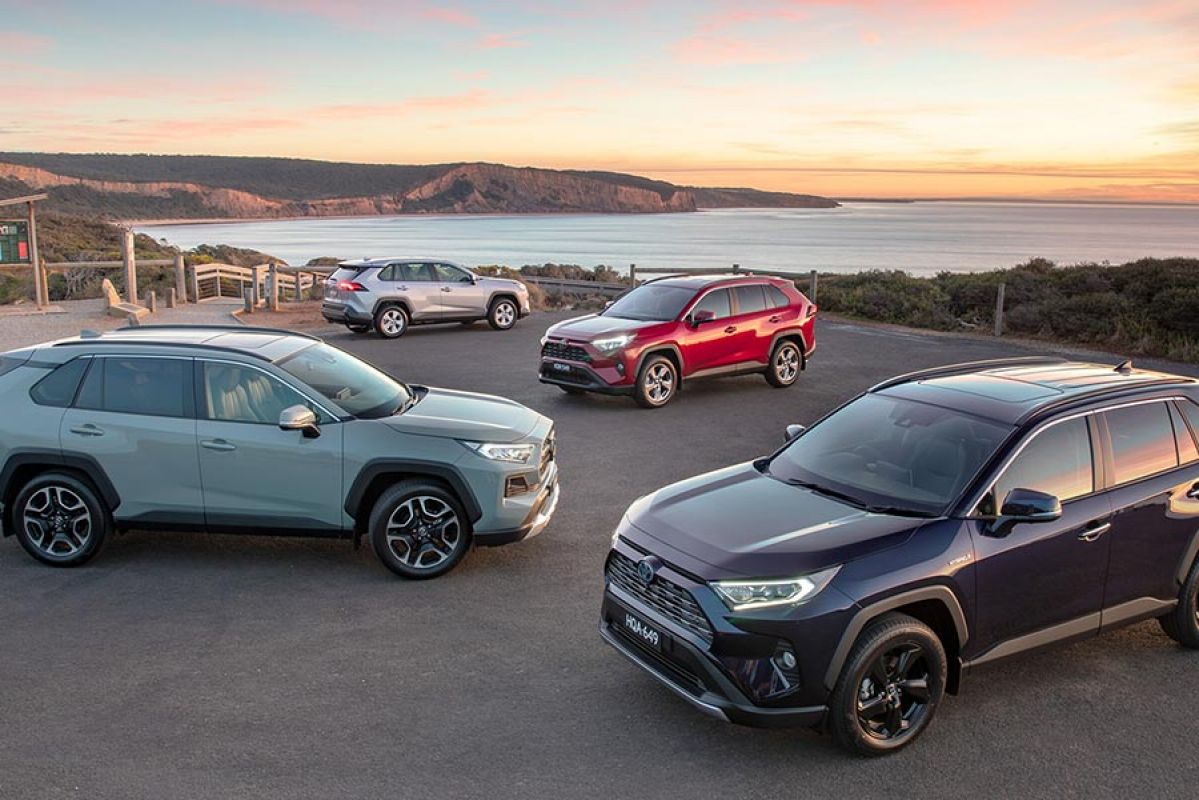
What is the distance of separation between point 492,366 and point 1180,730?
43.9 ft

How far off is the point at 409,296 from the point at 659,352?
9114 millimetres

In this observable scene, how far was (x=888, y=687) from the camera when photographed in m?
4.68

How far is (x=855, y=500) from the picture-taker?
527cm

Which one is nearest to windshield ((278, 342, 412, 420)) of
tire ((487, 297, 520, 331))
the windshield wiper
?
the windshield wiper

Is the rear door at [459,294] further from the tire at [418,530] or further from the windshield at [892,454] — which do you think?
the windshield at [892,454]

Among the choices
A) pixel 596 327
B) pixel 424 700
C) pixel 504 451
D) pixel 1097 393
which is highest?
pixel 1097 393

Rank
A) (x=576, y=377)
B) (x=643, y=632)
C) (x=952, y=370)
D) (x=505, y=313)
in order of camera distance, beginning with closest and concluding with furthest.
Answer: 1. (x=643, y=632)
2. (x=952, y=370)
3. (x=576, y=377)
4. (x=505, y=313)

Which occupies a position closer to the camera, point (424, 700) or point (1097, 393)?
point (424, 700)

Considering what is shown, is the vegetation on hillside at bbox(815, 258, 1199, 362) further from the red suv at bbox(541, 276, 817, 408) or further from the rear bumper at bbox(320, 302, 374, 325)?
the rear bumper at bbox(320, 302, 374, 325)

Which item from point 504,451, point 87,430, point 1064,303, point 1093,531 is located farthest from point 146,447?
point 1064,303

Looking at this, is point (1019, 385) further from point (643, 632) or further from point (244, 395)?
point (244, 395)

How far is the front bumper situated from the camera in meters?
4.45

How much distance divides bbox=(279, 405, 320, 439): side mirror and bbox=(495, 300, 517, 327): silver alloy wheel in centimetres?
1539

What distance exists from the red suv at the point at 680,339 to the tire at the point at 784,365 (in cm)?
2
